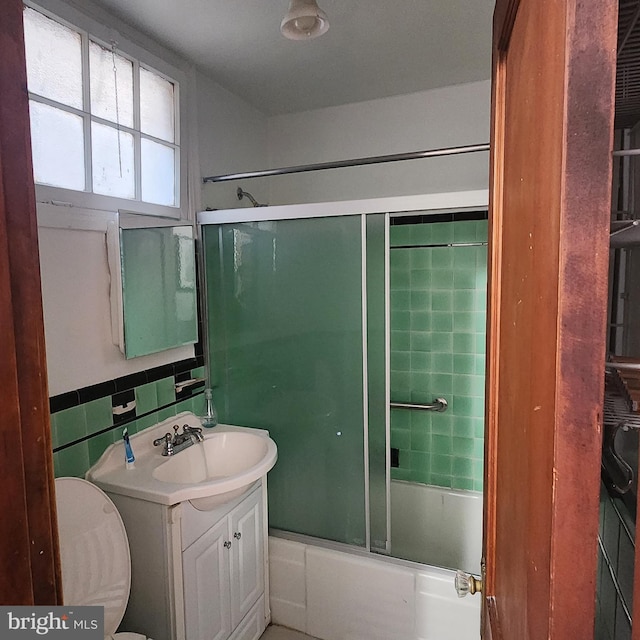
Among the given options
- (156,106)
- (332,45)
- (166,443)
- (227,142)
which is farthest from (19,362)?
(227,142)

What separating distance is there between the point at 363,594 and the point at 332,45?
2409 millimetres

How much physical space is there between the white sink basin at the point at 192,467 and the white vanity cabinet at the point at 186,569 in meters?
0.05

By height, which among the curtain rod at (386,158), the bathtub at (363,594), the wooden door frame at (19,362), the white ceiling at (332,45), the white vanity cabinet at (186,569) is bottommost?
the bathtub at (363,594)

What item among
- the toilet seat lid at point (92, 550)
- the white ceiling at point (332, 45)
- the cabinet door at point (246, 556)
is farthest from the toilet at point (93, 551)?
the white ceiling at point (332, 45)

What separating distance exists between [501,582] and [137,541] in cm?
135

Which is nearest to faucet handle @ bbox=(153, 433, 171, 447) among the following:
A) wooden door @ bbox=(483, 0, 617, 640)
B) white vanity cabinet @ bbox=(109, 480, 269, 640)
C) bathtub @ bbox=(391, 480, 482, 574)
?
white vanity cabinet @ bbox=(109, 480, 269, 640)

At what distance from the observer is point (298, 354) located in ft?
7.02

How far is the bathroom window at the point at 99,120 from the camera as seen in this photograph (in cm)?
158

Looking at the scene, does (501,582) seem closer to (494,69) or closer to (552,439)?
(552,439)

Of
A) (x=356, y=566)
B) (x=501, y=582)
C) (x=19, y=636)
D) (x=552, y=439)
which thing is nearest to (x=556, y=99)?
(x=552, y=439)

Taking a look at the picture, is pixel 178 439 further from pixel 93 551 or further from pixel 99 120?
pixel 99 120

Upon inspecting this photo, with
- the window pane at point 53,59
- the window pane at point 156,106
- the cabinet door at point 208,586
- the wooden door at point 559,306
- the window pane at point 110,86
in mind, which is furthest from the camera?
the window pane at point 156,106

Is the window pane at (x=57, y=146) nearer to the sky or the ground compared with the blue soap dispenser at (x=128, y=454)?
nearer to the sky

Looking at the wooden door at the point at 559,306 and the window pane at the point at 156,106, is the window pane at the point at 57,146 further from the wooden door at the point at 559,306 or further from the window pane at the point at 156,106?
the wooden door at the point at 559,306
